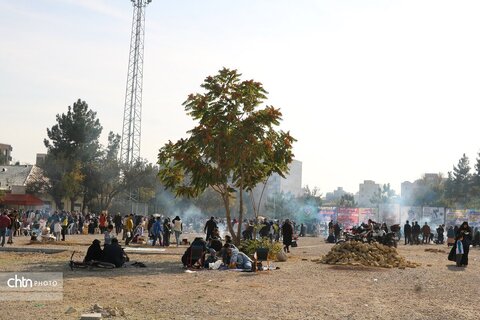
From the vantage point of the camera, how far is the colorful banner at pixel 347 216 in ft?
179

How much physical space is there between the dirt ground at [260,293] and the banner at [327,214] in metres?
32.2

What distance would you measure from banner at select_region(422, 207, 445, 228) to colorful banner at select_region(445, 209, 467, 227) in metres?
0.40

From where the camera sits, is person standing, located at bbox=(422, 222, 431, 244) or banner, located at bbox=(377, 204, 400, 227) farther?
banner, located at bbox=(377, 204, 400, 227)

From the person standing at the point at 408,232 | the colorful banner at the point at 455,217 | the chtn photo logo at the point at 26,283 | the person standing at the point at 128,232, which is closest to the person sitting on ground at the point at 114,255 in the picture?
the chtn photo logo at the point at 26,283

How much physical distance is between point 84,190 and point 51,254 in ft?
152

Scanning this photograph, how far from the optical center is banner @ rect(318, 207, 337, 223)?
182 ft

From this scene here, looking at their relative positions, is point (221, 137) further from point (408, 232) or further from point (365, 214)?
point (365, 214)

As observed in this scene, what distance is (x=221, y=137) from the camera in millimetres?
25594

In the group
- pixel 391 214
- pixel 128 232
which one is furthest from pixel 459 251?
pixel 391 214

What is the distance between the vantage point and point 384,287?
1762cm

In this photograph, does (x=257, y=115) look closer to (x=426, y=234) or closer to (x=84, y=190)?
(x=426, y=234)

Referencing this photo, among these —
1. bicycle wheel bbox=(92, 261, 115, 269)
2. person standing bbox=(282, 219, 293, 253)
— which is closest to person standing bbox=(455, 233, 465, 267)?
person standing bbox=(282, 219, 293, 253)

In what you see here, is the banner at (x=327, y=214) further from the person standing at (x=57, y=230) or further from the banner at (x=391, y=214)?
the person standing at (x=57, y=230)

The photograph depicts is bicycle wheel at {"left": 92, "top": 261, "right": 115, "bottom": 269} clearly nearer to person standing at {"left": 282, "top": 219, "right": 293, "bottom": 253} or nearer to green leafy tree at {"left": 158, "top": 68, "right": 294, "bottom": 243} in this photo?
green leafy tree at {"left": 158, "top": 68, "right": 294, "bottom": 243}
